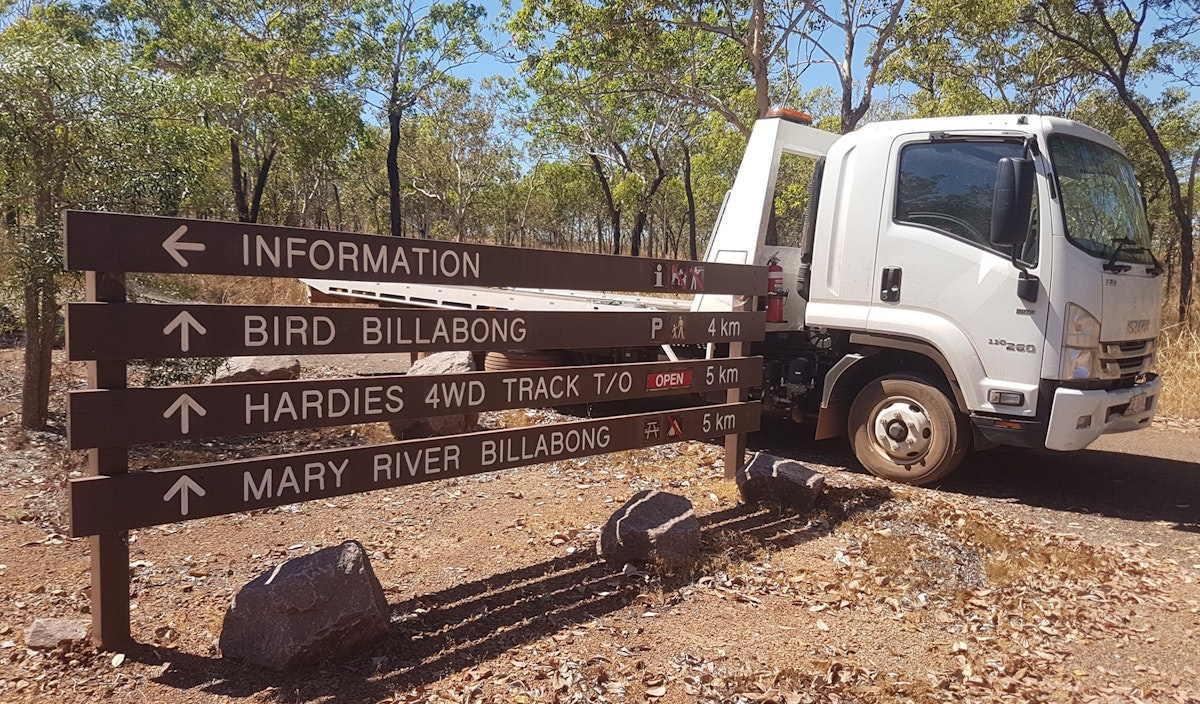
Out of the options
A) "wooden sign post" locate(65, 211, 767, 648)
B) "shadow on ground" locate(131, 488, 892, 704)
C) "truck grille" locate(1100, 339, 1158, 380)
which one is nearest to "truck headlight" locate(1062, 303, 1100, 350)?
"truck grille" locate(1100, 339, 1158, 380)

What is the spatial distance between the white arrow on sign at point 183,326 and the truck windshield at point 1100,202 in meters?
5.29

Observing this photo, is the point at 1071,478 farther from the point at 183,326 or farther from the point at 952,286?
the point at 183,326

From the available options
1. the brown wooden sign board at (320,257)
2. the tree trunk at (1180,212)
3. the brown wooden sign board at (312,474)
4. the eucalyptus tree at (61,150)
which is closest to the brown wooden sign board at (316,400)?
the brown wooden sign board at (312,474)

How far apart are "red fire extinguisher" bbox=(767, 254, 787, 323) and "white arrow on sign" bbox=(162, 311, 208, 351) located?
15.5ft

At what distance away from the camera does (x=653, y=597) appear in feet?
12.5

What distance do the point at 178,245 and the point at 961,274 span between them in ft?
16.2

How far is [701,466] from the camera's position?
6273 millimetres

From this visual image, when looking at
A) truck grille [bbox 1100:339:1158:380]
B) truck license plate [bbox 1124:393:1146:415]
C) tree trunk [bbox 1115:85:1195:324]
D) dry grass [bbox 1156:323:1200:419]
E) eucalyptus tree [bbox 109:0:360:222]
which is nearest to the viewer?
truck grille [bbox 1100:339:1158:380]

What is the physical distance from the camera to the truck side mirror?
5031 mm

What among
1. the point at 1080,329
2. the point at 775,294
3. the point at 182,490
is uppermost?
the point at 775,294

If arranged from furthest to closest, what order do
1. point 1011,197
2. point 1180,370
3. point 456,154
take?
1. point 456,154
2. point 1180,370
3. point 1011,197

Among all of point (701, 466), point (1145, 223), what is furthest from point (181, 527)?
point (1145, 223)

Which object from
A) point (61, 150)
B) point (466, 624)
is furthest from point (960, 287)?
point (61, 150)

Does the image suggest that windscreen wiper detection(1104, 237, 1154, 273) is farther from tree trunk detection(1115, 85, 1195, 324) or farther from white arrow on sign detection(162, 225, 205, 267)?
tree trunk detection(1115, 85, 1195, 324)
